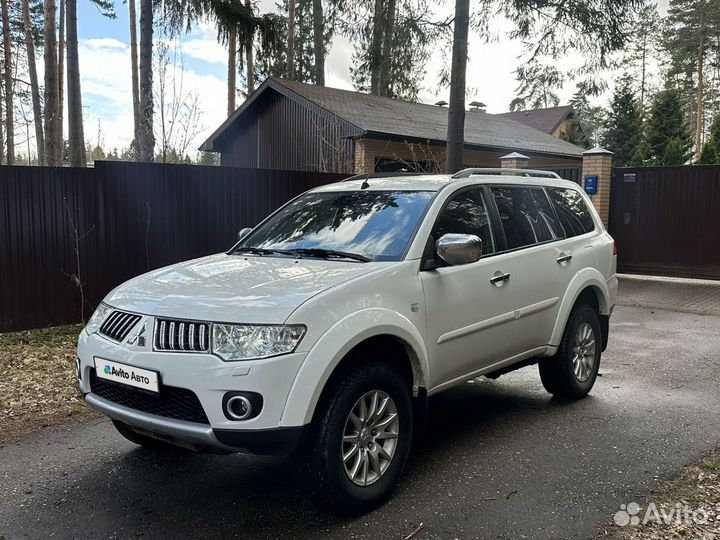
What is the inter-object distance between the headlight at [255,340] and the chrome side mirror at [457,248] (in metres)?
1.15

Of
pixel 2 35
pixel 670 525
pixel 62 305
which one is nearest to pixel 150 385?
pixel 670 525

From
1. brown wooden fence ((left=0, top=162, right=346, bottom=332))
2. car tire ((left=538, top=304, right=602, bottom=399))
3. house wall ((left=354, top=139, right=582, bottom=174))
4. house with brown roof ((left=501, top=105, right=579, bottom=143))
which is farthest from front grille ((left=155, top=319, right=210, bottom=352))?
house with brown roof ((left=501, top=105, right=579, bottom=143))

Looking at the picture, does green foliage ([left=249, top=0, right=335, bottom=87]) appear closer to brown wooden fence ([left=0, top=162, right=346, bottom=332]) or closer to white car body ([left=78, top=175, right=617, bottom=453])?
brown wooden fence ([left=0, top=162, right=346, bottom=332])

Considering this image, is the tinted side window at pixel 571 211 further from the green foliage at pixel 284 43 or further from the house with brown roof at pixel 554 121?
the house with brown roof at pixel 554 121

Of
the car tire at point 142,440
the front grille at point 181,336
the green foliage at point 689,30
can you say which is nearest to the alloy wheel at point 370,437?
the front grille at point 181,336

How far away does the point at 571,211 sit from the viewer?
5527mm

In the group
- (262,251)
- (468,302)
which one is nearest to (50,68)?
(262,251)

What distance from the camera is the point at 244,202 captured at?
9656 mm

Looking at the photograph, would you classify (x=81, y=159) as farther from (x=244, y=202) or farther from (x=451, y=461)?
(x=451, y=461)

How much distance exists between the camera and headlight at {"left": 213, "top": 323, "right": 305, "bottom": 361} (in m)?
2.97

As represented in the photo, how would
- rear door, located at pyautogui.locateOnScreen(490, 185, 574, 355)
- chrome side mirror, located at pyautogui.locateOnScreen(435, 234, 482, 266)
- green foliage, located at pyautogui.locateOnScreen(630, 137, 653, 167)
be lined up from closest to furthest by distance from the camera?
1. chrome side mirror, located at pyautogui.locateOnScreen(435, 234, 482, 266)
2. rear door, located at pyautogui.locateOnScreen(490, 185, 574, 355)
3. green foliage, located at pyautogui.locateOnScreen(630, 137, 653, 167)

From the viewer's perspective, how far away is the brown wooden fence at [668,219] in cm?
1278

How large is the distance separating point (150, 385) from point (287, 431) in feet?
2.46

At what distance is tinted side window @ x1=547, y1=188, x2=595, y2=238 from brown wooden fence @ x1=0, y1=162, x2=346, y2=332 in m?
5.41
